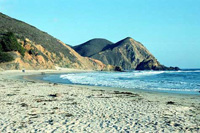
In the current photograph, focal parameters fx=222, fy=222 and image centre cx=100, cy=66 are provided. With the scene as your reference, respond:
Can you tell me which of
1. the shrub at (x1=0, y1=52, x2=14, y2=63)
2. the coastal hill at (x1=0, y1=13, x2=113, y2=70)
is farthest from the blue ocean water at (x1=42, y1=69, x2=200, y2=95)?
the coastal hill at (x1=0, y1=13, x2=113, y2=70)

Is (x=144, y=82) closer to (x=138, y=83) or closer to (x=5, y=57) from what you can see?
(x=138, y=83)

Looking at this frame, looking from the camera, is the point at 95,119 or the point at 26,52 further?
the point at 26,52

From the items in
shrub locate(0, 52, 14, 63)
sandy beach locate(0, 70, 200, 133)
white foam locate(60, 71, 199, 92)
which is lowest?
sandy beach locate(0, 70, 200, 133)

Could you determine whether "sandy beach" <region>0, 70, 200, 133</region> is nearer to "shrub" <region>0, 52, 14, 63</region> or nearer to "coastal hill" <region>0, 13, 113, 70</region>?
"shrub" <region>0, 52, 14, 63</region>

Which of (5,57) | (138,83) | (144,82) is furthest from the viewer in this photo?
(5,57)

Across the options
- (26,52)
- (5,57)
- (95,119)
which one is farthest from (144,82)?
(26,52)

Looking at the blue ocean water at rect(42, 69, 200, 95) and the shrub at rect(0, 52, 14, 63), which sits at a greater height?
the shrub at rect(0, 52, 14, 63)

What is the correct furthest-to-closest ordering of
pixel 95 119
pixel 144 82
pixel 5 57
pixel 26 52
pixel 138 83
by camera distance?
pixel 26 52, pixel 5 57, pixel 144 82, pixel 138 83, pixel 95 119

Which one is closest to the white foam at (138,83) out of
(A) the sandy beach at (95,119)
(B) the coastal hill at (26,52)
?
(A) the sandy beach at (95,119)

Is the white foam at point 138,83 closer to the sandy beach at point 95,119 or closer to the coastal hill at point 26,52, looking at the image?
the sandy beach at point 95,119

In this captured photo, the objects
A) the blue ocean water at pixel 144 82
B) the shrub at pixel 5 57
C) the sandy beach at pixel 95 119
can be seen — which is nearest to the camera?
the sandy beach at pixel 95 119

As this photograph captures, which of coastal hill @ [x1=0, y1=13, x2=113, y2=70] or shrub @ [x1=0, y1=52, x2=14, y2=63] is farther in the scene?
coastal hill @ [x1=0, y1=13, x2=113, y2=70]

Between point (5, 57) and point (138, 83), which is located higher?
point (5, 57)

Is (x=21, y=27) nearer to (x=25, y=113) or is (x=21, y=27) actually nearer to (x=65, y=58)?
(x=65, y=58)
